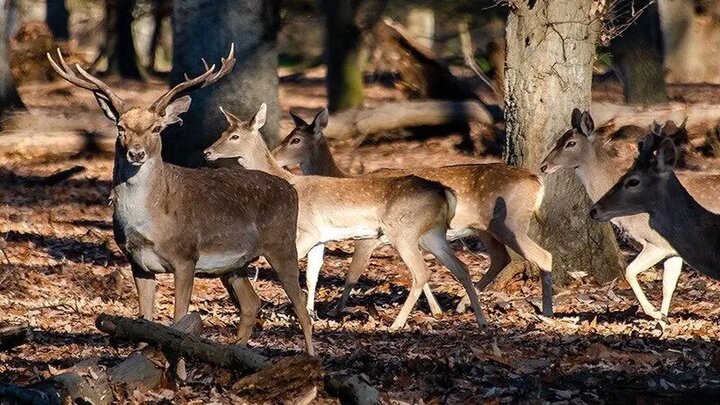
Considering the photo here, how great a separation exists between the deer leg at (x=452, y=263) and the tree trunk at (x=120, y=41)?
71.7 ft

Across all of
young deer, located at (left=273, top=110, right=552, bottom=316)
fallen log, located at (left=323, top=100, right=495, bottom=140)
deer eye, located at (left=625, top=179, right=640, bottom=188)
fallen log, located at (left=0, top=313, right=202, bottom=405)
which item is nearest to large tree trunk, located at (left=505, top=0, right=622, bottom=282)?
young deer, located at (left=273, top=110, right=552, bottom=316)

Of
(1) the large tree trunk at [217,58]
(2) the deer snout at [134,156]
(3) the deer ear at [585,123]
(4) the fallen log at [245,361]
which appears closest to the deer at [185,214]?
(2) the deer snout at [134,156]

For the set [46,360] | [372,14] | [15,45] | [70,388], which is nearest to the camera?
[70,388]

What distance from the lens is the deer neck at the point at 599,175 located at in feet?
40.3

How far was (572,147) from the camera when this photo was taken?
11.9m

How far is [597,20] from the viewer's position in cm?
1186

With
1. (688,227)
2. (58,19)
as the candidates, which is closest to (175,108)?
(688,227)

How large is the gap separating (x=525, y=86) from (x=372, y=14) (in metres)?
12.4

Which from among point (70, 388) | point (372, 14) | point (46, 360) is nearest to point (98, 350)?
point (46, 360)

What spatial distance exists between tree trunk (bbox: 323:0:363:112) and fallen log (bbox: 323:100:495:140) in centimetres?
369

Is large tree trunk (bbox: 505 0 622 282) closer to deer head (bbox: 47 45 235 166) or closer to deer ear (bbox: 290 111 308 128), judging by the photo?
deer ear (bbox: 290 111 308 128)

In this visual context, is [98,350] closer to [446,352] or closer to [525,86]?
[446,352]

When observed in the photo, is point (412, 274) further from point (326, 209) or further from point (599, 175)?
point (599, 175)

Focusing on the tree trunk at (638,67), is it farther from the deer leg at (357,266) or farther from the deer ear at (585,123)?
the deer leg at (357,266)
